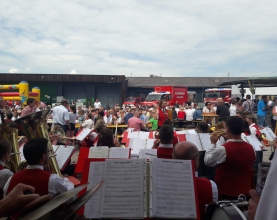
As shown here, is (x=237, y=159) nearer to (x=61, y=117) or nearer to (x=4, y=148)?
(x=4, y=148)

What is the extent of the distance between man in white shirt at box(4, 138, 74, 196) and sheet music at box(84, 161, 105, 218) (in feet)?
1.40

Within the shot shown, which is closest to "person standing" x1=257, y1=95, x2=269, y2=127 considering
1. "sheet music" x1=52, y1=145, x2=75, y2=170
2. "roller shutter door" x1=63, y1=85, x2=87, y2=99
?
"sheet music" x1=52, y1=145, x2=75, y2=170

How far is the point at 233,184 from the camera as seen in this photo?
328cm

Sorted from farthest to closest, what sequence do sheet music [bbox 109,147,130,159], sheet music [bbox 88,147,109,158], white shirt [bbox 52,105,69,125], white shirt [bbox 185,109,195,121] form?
white shirt [bbox 185,109,195,121] → white shirt [bbox 52,105,69,125] → sheet music [bbox 88,147,109,158] → sheet music [bbox 109,147,130,159]

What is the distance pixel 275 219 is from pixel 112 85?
3341 centimetres

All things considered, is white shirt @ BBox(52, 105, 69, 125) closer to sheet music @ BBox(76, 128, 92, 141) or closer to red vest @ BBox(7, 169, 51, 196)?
sheet music @ BBox(76, 128, 92, 141)

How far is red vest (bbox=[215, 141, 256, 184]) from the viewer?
332 cm

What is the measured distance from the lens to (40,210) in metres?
1.30

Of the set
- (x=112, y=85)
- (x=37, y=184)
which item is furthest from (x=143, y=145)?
(x=112, y=85)

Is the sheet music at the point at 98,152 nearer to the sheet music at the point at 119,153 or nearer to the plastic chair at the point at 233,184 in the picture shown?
the sheet music at the point at 119,153

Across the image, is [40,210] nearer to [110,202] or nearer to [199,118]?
[110,202]

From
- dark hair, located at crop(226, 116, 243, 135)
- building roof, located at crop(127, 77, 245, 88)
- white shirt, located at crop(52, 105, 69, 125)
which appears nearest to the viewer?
dark hair, located at crop(226, 116, 243, 135)

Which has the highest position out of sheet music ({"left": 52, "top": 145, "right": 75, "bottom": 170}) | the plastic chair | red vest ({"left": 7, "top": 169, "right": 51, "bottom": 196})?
red vest ({"left": 7, "top": 169, "right": 51, "bottom": 196})

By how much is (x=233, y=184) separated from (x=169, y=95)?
817 inches
